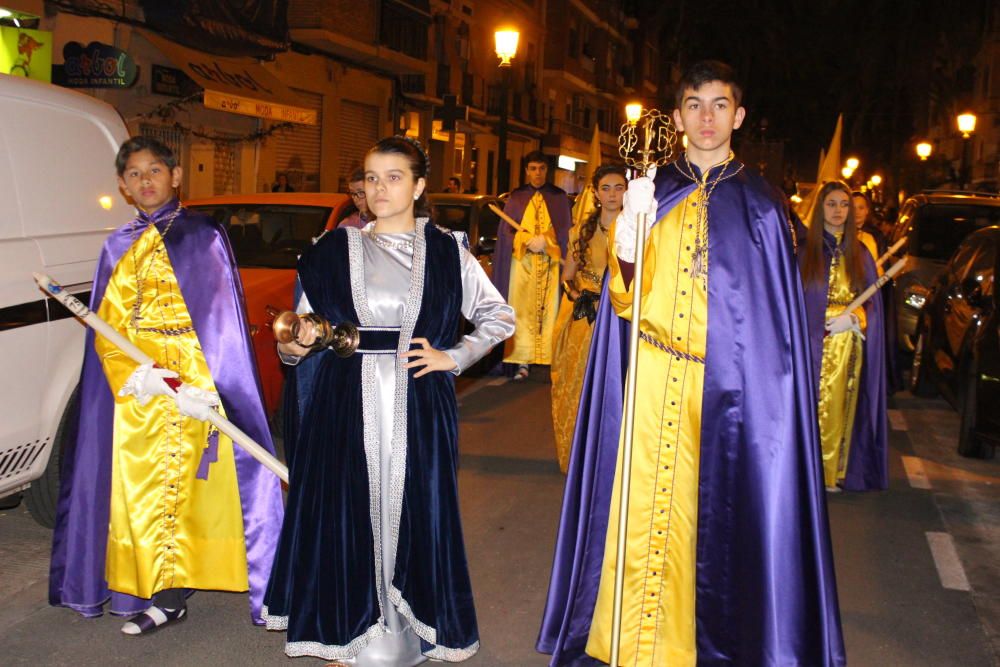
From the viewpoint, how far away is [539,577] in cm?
575

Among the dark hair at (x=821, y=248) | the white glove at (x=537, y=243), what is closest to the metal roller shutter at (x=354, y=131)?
the white glove at (x=537, y=243)

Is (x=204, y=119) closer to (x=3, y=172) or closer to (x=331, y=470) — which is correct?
(x=3, y=172)

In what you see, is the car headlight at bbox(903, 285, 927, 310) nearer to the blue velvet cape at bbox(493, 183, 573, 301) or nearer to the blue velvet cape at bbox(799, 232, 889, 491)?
the blue velvet cape at bbox(493, 183, 573, 301)

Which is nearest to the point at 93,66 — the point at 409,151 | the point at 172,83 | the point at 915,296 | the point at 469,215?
the point at 172,83

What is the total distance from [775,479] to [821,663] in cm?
64

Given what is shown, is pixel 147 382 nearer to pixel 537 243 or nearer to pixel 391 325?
pixel 391 325

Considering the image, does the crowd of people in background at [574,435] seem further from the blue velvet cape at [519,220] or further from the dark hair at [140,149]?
the blue velvet cape at [519,220]

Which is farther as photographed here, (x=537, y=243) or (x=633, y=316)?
(x=537, y=243)

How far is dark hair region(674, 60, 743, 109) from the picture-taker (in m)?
4.10

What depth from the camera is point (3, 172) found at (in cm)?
516

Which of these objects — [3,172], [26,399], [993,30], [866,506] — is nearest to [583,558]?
[26,399]

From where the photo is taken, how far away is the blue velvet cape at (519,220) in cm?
1191

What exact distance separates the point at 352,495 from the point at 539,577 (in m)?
2.00

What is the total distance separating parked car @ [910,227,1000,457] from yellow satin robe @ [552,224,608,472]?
9.78 feet
